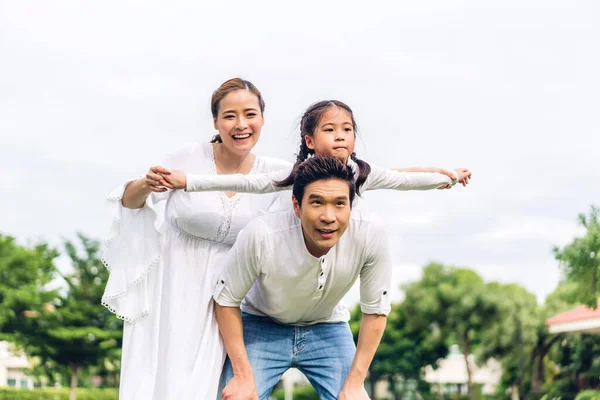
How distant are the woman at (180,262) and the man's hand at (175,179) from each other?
1.15ft

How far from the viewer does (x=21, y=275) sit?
30.1 meters

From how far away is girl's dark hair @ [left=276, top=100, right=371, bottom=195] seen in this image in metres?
3.80

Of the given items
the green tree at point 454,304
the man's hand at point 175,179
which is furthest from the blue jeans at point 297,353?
the green tree at point 454,304

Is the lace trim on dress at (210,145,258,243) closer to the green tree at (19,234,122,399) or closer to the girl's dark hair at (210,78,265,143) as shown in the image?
the girl's dark hair at (210,78,265,143)

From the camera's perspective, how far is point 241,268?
3771 millimetres

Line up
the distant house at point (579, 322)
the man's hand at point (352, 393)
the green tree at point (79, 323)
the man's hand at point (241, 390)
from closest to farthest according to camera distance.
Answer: the man's hand at point (241, 390)
the man's hand at point (352, 393)
the distant house at point (579, 322)
the green tree at point (79, 323)

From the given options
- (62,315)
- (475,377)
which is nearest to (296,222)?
(62,315)

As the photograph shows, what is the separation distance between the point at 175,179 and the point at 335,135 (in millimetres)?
761

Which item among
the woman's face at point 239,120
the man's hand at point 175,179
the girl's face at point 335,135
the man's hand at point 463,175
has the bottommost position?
the man's hand at point 175,179

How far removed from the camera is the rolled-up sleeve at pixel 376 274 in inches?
151

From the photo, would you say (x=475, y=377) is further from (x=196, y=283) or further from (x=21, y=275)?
(x=196, y=283)

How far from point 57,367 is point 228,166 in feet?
89.0

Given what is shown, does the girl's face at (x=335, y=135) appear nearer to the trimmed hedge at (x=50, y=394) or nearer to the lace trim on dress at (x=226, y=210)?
the lace trim on dress at (x=226, y=210)

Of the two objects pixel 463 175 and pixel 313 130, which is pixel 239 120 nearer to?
pixel 313 130
